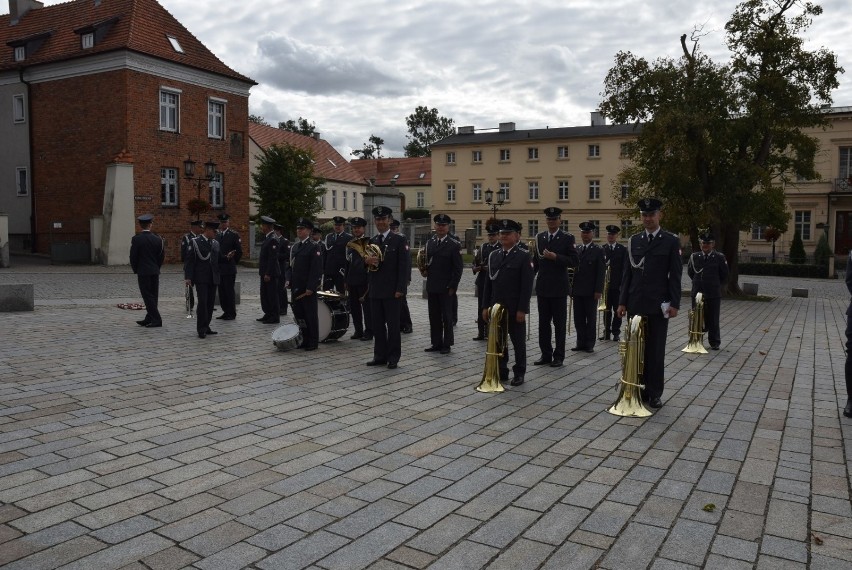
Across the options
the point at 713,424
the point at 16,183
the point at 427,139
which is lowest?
the point at 713,424

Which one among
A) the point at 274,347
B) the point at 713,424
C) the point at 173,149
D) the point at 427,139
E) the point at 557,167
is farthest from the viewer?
the point at 427,139

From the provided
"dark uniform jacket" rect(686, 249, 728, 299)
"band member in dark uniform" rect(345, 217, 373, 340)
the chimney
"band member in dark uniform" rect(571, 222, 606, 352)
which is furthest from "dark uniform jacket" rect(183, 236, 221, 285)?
the chimney

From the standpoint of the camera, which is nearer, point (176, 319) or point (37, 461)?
point (37, 461)

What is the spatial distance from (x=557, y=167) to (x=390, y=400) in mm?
58868

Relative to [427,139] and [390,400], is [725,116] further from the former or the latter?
[427,139]

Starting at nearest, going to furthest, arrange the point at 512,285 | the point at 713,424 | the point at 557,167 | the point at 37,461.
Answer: the point at 37,461, the point at 713,424, the point at 512,285, the point at 557,167

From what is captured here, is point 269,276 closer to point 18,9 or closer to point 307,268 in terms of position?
point 307,268

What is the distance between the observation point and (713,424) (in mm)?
6977

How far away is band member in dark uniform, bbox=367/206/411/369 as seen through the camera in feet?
31.7

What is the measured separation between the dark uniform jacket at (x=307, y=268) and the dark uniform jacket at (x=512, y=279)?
122 inches

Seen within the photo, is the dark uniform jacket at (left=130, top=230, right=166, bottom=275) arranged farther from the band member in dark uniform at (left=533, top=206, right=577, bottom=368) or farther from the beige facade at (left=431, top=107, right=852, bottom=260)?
the beige facade at (left=431, top=107, right=852, bottom=260)

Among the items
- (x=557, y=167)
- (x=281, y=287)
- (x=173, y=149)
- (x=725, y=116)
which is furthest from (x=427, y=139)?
(x=281, y=287)

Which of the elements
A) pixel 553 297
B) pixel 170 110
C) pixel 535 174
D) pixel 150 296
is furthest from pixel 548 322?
pixel 535 174

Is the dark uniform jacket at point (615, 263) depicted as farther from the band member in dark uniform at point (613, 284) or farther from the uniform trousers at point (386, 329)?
the uniform trousers at point (386, 329)
